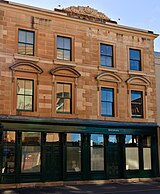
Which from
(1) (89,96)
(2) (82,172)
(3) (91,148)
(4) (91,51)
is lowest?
(2) (82,172)

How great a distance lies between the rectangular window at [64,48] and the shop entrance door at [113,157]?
6.01 metres

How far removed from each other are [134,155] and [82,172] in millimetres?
4101

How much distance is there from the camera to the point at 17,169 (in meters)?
17.5

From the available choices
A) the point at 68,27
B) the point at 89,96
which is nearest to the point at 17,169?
the point at 89,96

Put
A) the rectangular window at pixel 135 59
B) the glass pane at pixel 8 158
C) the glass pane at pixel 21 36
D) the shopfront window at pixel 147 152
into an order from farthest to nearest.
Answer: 1. the rectangular window at pixel 135 59
2. the shopfront window at pixel 147 152
3. the glass pane at pixel 21 36
4. the glass pane at pixel 8 158

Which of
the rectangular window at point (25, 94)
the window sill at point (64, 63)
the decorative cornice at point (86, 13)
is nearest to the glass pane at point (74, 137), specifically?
the rectangular window at point (25, 94)

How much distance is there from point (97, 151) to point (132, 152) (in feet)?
8.71

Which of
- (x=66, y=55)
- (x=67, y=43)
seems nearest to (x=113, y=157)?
(x=66, y=55)

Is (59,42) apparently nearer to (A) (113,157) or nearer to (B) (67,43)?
(B) (67,43)

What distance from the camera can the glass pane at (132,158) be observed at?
20848mm

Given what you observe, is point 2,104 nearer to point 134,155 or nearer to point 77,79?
point 77,79

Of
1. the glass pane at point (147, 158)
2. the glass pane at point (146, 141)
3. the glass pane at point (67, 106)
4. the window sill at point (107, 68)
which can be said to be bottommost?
the glass pane at point (147, 158)

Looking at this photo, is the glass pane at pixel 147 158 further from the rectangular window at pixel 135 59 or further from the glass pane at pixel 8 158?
the glass pane at pixel 8 158

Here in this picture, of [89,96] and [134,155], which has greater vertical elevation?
[89,96]
